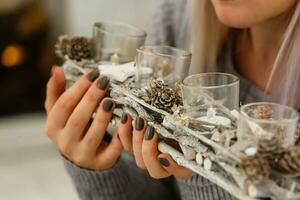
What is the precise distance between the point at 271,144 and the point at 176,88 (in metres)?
0.20

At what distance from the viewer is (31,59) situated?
186 cm

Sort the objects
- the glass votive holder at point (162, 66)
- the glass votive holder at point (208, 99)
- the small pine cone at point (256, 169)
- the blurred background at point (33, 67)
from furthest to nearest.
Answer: the blurred background at point (33, 67)
the glass votive holder at point (162, 66)
the glass votive holder at point (208, 99)
the small pine cone at point (256, 169)

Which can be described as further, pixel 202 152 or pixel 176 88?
pixel 176 88

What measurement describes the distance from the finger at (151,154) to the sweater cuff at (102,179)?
197 mm

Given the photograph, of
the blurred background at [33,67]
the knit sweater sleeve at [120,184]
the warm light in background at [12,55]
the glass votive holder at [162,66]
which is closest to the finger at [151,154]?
the glass votive holder at [162,66]

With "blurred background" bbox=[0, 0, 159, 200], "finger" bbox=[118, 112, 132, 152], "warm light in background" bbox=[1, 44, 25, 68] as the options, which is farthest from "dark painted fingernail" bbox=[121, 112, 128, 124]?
"warm light in background" bbox=[1, 44, 25, 68]

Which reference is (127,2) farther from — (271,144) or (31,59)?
(271,144)

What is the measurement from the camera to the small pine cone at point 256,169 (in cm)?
53

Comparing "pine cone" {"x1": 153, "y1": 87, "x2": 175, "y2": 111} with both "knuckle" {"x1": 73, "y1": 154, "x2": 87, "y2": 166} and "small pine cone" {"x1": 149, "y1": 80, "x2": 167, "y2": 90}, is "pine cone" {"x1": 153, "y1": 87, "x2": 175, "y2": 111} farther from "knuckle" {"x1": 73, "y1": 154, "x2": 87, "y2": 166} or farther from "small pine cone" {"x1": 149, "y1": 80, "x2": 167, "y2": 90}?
"knuckle" {"x1": 73, "y1": 154, "x2": 87, "y2": 166}

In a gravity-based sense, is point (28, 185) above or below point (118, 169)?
below

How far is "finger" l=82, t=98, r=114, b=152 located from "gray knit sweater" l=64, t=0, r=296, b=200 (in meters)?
0.08

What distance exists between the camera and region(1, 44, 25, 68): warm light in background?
1.81 meters

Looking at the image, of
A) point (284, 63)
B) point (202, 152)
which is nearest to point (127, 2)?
point (284, 63)

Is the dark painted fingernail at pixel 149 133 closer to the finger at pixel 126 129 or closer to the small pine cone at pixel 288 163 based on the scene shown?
the finger at pixel 126 129
